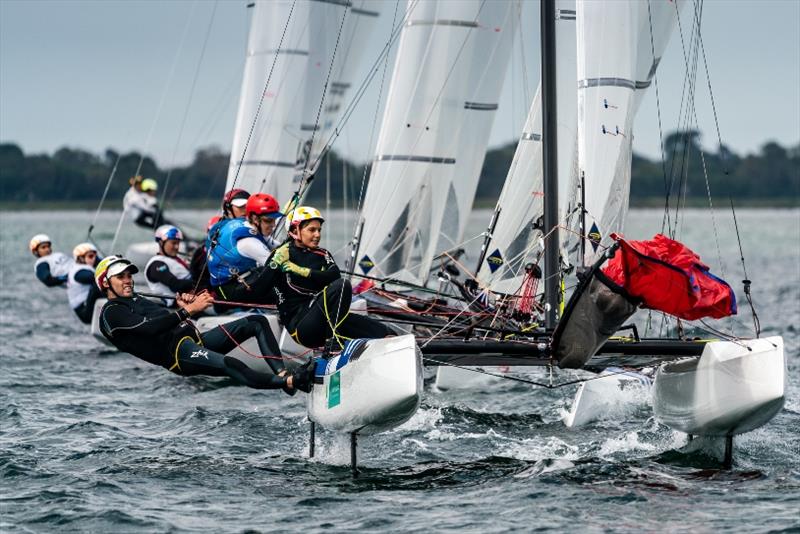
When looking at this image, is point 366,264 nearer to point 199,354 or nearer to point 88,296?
point 88,296

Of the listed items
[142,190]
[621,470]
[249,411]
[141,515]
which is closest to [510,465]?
[621,470]

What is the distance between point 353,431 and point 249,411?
3077mm

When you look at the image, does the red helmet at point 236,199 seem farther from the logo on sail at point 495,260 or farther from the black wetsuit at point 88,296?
the black wetsuit at point 88,296

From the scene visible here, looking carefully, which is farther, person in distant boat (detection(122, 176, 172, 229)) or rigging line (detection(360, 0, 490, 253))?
person in distant boat (detection(122, 176, 172, 229))

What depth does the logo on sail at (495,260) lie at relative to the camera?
14.2 metres

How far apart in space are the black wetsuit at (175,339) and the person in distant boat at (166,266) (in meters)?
4.31

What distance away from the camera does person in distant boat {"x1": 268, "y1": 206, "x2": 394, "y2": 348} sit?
9.58 m

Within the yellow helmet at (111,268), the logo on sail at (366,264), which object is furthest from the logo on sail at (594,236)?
the logo on sail at (366,264)

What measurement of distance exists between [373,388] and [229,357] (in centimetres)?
121

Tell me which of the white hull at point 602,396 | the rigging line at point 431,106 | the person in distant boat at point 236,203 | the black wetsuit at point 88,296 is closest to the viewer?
the white hull at point 602,396

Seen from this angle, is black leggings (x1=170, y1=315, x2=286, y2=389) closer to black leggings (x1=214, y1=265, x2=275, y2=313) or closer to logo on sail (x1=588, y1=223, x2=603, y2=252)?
black leggings (x1=214, y1=265, x2=275, y2=313)

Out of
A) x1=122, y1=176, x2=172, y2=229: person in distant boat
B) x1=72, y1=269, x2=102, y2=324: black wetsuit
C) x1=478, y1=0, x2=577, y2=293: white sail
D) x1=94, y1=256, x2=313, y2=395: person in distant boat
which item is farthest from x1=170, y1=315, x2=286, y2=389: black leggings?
→ x1=122, y1=176, x2=172, y2=229: person in distant boat

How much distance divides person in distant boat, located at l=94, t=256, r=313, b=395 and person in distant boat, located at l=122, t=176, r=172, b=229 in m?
11.5

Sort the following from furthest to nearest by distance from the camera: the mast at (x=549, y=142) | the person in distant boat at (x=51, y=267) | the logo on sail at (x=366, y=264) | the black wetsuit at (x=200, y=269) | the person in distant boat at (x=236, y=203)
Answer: the person in distant boat at (x=51, y=267) → the logo on sail at (x=366, y=264) → the black wetsuit at (x=200, y=269) → the person in distant boat at (x=236, y=203) → the mast at (x=549, y=142)
